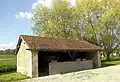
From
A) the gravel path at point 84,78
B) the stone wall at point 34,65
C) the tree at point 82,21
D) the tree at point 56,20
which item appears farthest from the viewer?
the tree at point 56,20

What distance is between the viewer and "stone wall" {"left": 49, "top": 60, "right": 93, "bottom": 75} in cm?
1912

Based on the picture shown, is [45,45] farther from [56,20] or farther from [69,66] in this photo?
[56,20]

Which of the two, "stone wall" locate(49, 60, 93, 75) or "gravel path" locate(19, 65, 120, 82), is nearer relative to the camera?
"gravel path" locate(19, 65, 120, 82)

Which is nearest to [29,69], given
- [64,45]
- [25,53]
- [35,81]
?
[25,53]

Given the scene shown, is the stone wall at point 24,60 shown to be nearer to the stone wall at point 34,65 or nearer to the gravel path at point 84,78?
the stone wall at point 34,65

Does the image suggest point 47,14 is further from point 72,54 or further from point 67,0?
point 72,54

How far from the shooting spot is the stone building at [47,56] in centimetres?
1830

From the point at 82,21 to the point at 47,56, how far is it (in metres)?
14.3

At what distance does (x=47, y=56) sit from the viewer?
2322 centimetres

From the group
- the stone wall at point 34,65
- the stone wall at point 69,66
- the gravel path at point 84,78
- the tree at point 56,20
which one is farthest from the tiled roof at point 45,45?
the tree at point 56,20

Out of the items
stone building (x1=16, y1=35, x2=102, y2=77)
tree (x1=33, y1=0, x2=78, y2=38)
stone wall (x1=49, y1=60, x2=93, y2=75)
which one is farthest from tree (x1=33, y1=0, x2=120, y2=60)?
stone wall (x1=49, y1=60, x2=93, y2=75)

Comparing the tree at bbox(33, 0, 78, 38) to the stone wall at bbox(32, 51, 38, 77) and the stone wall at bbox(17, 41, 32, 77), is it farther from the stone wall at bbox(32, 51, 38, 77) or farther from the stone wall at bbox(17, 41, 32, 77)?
the stone wall at bbox(32, 51, 38, 77)

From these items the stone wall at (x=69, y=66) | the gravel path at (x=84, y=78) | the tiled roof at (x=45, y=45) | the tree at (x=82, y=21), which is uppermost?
the tree at (x=82, y=21)

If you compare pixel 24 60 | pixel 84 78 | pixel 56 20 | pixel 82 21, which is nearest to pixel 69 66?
pixel 24 60
